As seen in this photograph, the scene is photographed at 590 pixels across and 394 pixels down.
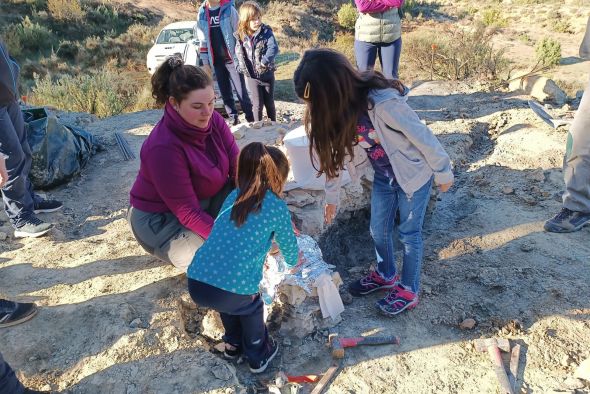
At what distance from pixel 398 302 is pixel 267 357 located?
2.78 feet

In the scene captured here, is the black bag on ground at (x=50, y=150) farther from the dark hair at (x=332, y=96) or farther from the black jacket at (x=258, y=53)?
the dark hair at (x=332, y=96)

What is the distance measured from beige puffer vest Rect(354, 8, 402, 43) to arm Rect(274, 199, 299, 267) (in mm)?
3194

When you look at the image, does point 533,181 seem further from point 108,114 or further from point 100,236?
point 108,114

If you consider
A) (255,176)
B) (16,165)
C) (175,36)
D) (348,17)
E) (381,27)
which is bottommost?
(348,17)

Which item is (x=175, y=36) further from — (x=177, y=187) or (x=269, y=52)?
(x=177, y=187)

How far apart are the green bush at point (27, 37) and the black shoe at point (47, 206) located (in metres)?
→ 11.9

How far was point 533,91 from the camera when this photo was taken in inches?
249

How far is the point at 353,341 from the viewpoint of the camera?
2.50m

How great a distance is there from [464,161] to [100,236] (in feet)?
11.7

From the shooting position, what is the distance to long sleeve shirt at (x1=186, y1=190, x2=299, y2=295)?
2033 mm

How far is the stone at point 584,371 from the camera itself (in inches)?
87.7

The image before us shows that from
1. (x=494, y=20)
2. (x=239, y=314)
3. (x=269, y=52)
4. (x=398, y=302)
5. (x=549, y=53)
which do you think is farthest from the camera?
(x=494, y=20)

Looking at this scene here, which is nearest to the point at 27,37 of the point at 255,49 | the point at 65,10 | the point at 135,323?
the point at 65,10

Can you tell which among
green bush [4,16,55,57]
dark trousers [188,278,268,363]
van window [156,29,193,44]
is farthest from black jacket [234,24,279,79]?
green bush [4,16,55,57]
